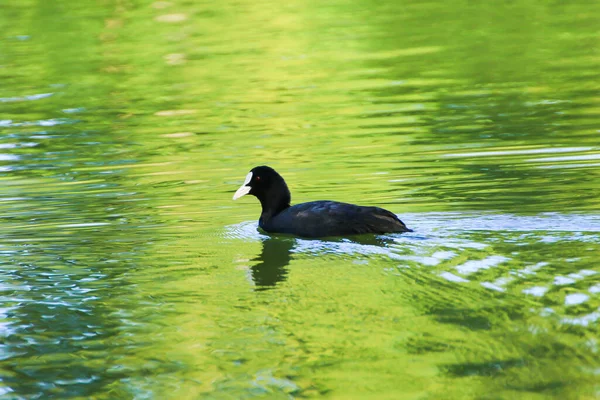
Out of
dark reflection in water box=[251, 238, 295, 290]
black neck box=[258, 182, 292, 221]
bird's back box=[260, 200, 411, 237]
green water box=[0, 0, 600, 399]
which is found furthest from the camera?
black neck box=[258, 182, 292, 221]

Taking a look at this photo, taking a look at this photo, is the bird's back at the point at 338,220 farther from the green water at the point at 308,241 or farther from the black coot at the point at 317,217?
the green water at the point at 308,241

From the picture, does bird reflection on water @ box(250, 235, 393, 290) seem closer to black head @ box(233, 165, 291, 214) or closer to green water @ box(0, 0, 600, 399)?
green water @ box(0, 0, 600, 399)

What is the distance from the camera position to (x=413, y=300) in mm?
6719

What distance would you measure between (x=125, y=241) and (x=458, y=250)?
3013mm

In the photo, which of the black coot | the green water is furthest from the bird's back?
the green water

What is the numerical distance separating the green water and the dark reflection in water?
0.10ft

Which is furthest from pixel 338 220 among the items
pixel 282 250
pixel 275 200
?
pixel 275 200

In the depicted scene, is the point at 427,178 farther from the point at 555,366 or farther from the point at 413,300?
the point at 555,366

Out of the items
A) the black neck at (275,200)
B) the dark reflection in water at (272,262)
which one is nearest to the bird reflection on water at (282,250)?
the dark reflection in water at (272,262)

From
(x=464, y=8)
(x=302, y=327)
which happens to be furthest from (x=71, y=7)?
(x=302, y=327)

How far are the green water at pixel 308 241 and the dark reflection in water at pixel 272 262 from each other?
30 mm

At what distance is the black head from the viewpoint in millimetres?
9758

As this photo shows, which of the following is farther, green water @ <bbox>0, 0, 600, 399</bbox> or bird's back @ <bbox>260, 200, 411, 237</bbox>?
bird's back @ <bbox>260, 200, 411, 237</bbox>

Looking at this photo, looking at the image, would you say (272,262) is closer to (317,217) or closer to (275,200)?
(317,217)
